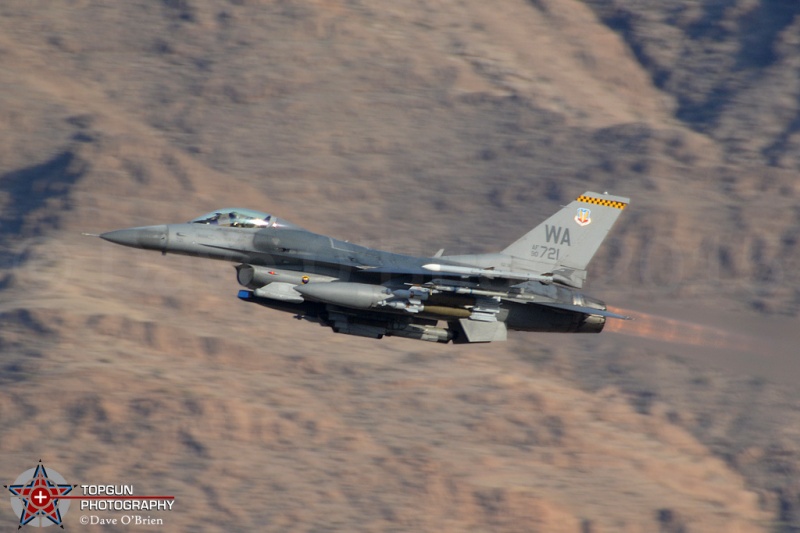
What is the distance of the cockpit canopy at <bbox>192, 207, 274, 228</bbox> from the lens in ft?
86.1

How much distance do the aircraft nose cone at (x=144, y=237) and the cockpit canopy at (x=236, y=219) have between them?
88cm

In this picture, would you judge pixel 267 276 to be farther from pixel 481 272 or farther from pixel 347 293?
pixel 481 272

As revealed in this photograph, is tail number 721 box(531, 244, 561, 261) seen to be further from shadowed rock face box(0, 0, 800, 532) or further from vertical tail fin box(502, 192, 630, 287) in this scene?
shadowed rock face box(0, 0, 800, 532)

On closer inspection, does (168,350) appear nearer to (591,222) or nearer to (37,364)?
(37,364)

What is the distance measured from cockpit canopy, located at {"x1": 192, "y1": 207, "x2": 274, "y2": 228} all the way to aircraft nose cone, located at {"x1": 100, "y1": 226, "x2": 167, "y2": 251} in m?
0.88

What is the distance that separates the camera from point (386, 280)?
2656 cm

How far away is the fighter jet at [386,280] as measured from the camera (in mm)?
25797

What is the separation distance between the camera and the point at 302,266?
86.8 ft

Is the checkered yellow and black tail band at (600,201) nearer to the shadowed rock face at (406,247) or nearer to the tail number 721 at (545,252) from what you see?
the tail number 721 at (545,252)

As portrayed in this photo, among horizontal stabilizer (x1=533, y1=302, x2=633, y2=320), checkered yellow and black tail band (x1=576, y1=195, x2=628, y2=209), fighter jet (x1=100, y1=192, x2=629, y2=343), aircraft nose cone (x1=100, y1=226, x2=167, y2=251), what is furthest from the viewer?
checkered yellow and black tail band (x1=576, y1=195, x2=628, y2=209)

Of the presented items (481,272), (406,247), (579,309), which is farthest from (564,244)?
(406,247)

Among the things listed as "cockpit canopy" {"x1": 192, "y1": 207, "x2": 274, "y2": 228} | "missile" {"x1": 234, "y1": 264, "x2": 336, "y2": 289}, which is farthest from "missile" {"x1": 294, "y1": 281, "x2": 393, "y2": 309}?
"cockpit canopy" {"x1": 192, "y1": 207, "x2": 274, "y2": 228}

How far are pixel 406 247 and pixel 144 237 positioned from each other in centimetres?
3087

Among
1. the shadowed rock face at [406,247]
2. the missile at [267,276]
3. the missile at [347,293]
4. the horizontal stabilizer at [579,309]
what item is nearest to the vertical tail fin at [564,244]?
the horizontal stabilizer at [579,309]
